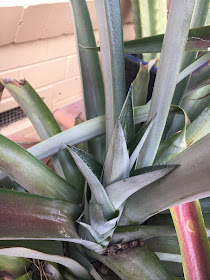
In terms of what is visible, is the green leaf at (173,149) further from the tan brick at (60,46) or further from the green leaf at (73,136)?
the tan brick at (60,46)

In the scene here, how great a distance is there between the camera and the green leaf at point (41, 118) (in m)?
0.46

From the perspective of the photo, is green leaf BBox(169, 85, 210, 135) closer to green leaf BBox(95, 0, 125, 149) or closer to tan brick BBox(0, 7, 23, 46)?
green leaf BBox(95, 0, 125, 149)

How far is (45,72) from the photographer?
113 centimetres

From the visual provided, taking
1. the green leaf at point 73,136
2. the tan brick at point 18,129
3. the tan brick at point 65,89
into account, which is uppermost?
the green leaf at point 73,136

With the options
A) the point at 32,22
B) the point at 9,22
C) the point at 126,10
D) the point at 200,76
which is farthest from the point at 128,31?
the point at 200,76

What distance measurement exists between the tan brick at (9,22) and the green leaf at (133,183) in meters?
0.67

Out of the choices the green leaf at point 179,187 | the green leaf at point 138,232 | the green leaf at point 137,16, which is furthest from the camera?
the green leaf at point 137,16

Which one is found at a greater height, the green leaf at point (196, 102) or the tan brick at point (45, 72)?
the green leaf at point (196, 102)

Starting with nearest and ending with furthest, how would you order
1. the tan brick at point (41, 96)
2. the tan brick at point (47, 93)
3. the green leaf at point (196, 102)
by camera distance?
the green leaf at point (196, 102) < the tan brick at point (41, 96) < the tan brick at point (47, 93)

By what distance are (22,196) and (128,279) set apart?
16 cm

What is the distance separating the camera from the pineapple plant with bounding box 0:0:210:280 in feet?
0.96

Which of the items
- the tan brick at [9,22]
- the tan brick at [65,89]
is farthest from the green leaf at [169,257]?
the tan brick at [65,89]

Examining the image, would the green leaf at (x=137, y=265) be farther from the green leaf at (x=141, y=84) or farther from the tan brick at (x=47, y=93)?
the tan brick at (x=47, y=93)

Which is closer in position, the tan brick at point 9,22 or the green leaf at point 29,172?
the green leaf at point 29,172
